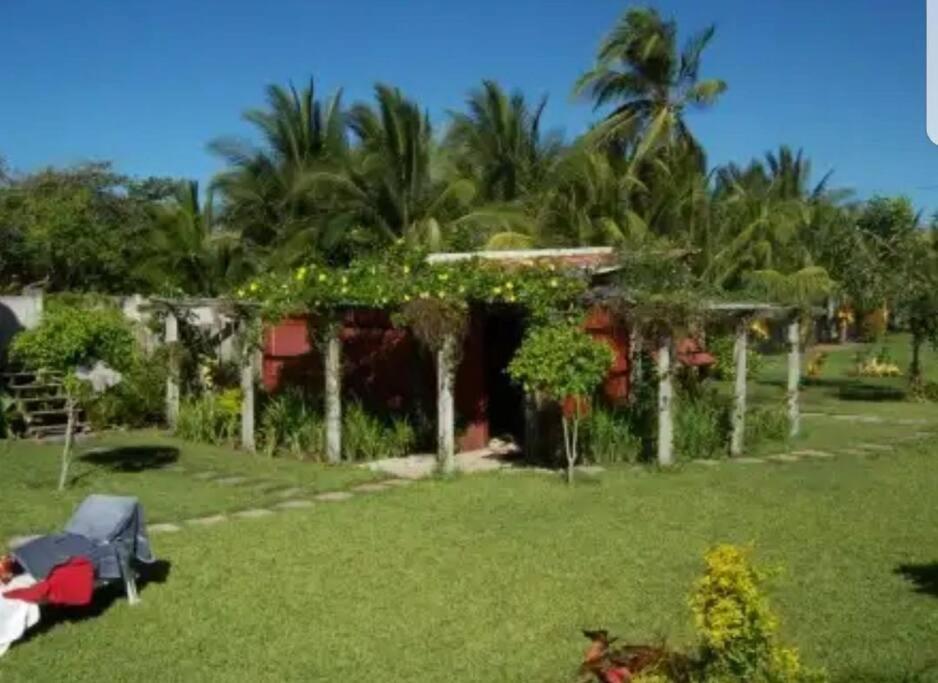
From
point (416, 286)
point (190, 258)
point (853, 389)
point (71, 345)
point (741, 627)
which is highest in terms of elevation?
point (190, 258)

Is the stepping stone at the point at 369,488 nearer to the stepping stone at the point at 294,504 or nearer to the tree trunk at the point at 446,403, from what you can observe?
the stepping stone at the point at 294,504

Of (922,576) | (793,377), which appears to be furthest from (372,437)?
(922,576)

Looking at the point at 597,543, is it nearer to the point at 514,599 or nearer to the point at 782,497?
the point at 514,599

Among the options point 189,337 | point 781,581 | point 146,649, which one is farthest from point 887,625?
point 189,337

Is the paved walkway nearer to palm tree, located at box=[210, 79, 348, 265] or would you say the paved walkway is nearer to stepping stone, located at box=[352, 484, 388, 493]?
stepping stone, located at box=[352, 484, 388, 493]

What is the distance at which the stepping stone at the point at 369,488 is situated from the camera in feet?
36.0

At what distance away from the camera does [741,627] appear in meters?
4.26

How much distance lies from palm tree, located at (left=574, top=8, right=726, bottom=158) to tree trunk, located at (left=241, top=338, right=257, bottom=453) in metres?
17.1

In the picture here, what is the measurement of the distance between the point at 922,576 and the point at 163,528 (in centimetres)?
608

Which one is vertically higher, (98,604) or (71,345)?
(71,345)

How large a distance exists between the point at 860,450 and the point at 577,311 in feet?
15.9

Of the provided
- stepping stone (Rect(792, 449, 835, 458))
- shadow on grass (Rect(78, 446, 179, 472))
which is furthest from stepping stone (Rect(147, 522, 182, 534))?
stepping stone (Rect(792, 449, 835, 458))

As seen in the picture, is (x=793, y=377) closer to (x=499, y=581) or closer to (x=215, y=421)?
(x=215, y=421)

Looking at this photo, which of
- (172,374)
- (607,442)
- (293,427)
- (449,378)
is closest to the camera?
(449,378)
